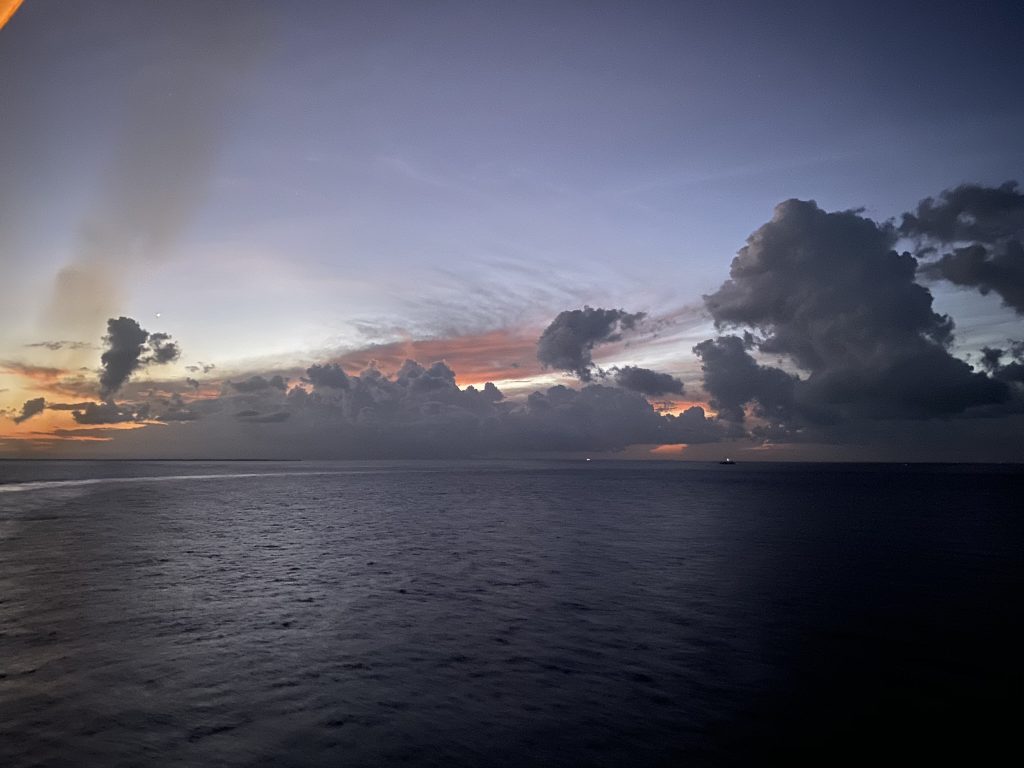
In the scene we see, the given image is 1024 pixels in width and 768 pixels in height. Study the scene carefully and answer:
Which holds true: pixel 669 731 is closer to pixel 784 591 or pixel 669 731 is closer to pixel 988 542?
pixel 784 591

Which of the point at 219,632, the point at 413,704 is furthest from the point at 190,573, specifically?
the point at 413,704

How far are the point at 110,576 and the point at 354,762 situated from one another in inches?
1215

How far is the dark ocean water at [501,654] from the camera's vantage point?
16.0 m

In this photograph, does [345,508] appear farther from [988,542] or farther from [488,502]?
[988,542]

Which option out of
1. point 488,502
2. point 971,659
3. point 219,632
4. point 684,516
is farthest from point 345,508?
point 971,659

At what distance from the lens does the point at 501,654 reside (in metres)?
23.2

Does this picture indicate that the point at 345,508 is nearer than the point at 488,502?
Yes

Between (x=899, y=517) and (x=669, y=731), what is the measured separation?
88735 mm

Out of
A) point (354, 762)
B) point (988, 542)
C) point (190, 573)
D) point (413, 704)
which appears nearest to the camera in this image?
point (354, 762)

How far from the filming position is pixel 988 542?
60844 mm

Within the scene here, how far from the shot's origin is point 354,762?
1470 cm

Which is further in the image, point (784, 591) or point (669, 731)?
point (784, 591)

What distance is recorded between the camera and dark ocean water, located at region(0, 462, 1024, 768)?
52.6ft

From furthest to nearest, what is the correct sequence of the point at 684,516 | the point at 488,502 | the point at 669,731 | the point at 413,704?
the point at 488,502, the point at 684,516, the point at 413,704, the point at 669,731
